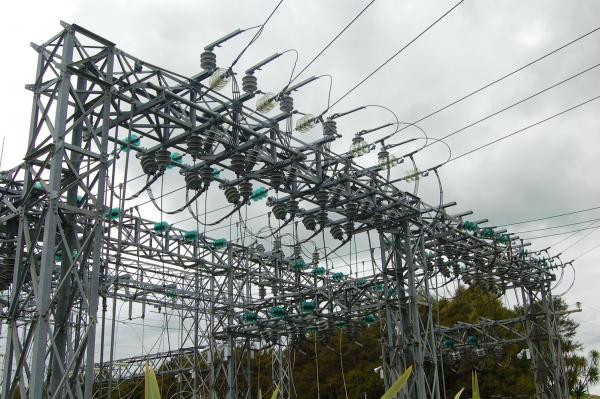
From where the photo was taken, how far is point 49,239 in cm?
755

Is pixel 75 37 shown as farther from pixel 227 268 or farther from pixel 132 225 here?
pixel 227 268

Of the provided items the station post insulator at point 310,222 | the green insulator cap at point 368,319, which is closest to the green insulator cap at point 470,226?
the green insulator cap at point 368,319

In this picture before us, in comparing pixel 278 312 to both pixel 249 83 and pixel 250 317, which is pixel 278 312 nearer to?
pixel 250 317

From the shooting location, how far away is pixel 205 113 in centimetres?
1048

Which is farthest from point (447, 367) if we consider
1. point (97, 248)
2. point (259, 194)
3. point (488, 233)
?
point (97, 248)

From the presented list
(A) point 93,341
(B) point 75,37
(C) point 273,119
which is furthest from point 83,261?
(C) point 273,119

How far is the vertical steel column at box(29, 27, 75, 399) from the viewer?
7168mm

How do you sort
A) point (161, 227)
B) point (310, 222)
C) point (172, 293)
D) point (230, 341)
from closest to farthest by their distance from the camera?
point (310, 222) < point (161, 227) < point (230, 341) < point (172, 293)

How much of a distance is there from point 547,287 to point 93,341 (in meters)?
18.5

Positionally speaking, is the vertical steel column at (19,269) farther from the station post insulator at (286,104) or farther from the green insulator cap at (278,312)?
the green insulator cap at (278,312)

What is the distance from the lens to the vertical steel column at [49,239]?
23.5 feet

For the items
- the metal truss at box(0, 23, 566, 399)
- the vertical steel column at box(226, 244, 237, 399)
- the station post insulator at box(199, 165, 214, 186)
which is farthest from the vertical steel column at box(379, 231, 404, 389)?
the vertical steel column at box(226, 244, 237, 399)

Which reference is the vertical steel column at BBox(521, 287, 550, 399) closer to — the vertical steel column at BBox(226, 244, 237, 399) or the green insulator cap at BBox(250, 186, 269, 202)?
the vertical steel column at BBox(226, 244, 237, 399)

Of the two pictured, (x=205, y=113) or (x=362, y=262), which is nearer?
(x=205, y=113)
